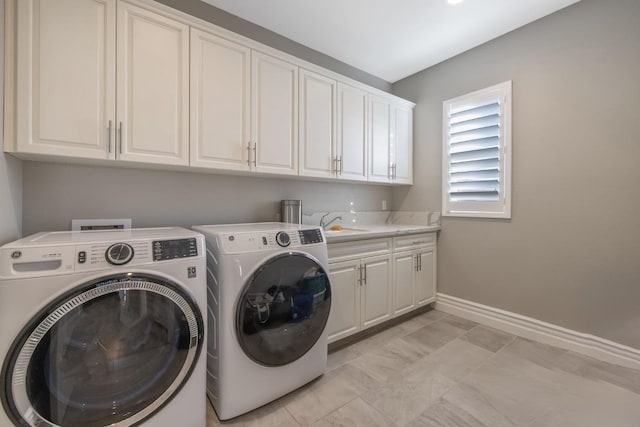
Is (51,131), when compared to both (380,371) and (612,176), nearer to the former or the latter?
(380,371)

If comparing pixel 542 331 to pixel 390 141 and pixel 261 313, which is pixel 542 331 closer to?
pixel 390 141

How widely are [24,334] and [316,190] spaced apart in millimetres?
2121

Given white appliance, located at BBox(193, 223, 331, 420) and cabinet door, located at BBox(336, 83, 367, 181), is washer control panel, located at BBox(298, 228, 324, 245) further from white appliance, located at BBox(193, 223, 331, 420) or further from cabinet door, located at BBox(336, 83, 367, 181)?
cabinet door, located at BBox(336, 83, 367, 181)

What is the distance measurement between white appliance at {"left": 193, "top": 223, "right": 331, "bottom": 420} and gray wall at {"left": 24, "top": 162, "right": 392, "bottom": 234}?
0.57 meters

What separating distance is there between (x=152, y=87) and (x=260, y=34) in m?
1.20

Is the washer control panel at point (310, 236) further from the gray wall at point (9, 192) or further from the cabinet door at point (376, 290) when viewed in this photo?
the gray wall at point (9, 192)

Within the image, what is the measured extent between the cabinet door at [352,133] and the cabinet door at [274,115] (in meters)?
0.49

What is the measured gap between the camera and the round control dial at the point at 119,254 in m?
1.06

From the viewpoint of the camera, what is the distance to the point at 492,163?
250 centimetres

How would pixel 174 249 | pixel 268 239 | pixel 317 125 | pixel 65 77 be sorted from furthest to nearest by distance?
pixel 317 125, pixel 268 239, pixel 65 77, pixel 174 249

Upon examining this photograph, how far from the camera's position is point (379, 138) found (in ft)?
9.20

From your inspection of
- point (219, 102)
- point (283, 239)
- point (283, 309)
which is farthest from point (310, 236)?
point (219, 102)

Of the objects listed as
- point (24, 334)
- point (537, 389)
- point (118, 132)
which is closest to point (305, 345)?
point (24, 334)

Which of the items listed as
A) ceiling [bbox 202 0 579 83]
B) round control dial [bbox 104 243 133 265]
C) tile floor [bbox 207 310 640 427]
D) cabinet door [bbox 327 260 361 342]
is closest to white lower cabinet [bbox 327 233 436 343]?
cabinet door [bbox 327 260 361 342]
